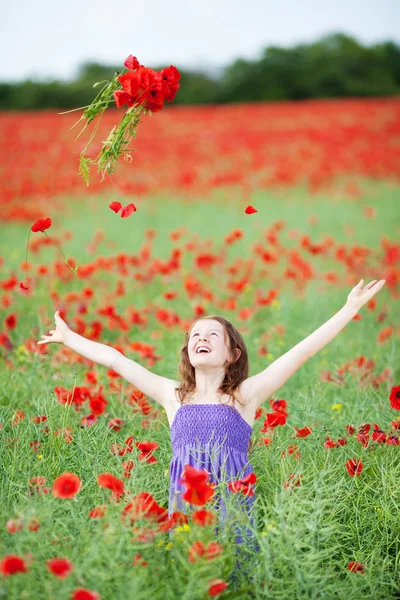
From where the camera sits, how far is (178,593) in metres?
1.76

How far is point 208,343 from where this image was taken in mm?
2279

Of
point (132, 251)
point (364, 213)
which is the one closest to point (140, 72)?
point (132, 251)

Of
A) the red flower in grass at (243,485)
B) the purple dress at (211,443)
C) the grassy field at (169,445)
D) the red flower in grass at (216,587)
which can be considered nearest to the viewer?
the red flower in grass at (216,587)

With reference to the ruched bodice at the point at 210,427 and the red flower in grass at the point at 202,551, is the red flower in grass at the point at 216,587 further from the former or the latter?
the ruched bodice at the point at 210,427

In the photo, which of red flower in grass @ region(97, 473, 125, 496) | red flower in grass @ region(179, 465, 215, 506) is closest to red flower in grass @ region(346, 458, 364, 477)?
red flower in grass @ region(179, 465, 215, 506)

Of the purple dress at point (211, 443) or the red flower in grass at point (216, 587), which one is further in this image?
the purple dress at point (211, 443)

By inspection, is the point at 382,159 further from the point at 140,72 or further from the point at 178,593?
the point at 178,593

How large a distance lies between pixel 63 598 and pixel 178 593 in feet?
1.18

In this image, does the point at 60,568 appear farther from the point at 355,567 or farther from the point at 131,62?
the point at 131,62

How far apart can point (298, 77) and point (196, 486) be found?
17649 mm

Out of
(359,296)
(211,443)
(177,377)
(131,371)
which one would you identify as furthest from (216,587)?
(177,377)

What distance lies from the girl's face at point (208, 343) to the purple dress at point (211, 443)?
150mm

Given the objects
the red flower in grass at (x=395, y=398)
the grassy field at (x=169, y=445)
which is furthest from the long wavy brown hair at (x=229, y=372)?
the red flower in grass at (x=395, y=398)

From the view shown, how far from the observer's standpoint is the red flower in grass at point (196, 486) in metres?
1.63
